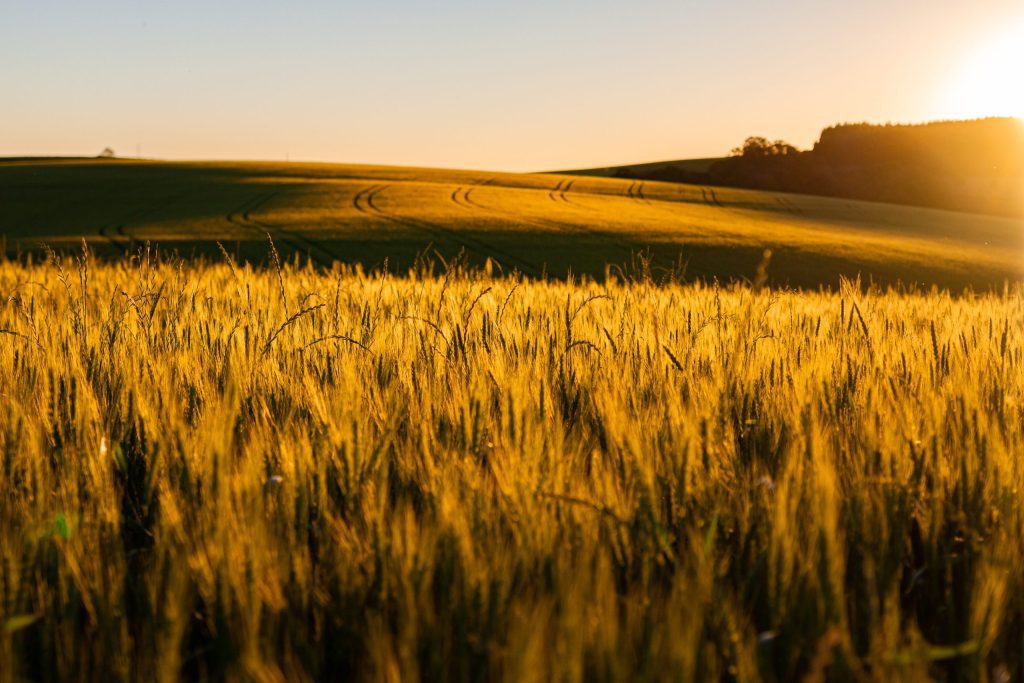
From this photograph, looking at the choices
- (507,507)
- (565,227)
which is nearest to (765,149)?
(565,227)

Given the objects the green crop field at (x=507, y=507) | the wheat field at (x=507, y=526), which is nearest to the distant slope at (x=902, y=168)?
the green crop field at (x=507, y=507)

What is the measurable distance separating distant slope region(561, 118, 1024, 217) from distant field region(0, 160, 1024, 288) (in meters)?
14.1

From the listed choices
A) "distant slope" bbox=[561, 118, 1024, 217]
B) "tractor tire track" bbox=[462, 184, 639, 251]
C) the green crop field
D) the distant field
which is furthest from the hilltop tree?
the green crop field

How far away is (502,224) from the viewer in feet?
89.1

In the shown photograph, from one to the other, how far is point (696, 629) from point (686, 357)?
1.51 metres

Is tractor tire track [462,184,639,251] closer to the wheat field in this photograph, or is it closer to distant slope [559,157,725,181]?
the wheat field

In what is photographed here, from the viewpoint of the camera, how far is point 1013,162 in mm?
64312

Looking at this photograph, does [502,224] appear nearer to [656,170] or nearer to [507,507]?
[507,507]

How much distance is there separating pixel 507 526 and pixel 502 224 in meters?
26.3

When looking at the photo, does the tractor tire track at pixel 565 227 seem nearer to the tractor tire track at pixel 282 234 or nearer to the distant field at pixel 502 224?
the distant field at pixel 502 224

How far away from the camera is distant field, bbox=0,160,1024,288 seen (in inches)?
894

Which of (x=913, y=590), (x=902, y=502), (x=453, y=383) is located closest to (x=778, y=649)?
(x=913, y=590)

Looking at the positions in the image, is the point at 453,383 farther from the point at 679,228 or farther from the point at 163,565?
the point at 679,228

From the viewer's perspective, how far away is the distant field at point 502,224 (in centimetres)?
2270
